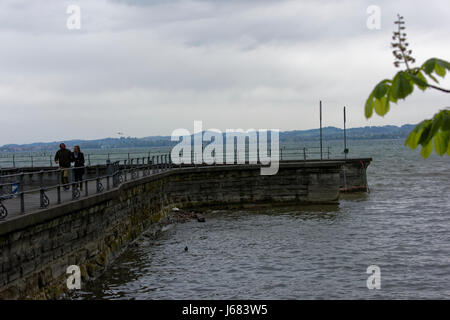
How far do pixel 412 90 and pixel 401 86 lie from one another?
0.17 feet

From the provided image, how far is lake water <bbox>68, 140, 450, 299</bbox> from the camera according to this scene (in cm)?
1560

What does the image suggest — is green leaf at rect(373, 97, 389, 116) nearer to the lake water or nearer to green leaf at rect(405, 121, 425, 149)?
green leaf at rect(405, 121, 425, 149)

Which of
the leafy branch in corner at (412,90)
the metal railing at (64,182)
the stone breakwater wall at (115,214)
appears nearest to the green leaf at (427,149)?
the leafy branch in corner at (412,90)

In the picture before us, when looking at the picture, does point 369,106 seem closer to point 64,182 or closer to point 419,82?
point 419,82

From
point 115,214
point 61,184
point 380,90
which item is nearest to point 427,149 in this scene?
point 380,90

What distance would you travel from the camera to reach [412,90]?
2549mm

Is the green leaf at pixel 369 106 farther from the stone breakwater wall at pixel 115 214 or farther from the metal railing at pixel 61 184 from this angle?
the stone breakwater wall at pixel 115 214

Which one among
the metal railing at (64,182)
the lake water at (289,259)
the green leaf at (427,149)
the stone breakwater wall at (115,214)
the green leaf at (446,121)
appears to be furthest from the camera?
the lake water at (289,259)

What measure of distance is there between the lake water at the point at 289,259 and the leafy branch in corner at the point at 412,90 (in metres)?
12.7

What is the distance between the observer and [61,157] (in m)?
20.4

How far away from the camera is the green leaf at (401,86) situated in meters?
2.53

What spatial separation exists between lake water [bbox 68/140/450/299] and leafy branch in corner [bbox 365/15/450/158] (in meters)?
12.7

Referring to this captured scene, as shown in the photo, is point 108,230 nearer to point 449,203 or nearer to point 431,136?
point 431,136
